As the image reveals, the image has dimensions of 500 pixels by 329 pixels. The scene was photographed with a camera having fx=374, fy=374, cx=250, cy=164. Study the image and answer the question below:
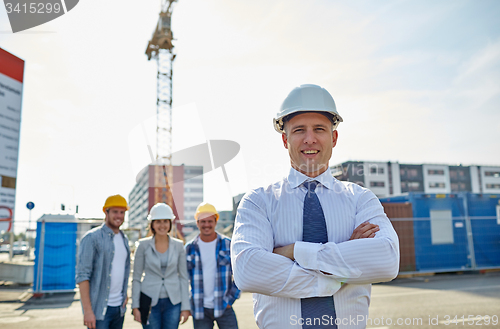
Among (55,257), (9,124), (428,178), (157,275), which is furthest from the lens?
(428,178)

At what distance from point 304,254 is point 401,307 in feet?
24.9

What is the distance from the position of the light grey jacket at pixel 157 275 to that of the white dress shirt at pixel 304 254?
2.87 metres

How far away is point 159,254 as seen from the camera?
461 centimetres

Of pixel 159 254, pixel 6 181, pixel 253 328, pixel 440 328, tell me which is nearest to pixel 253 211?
pixel 159 254

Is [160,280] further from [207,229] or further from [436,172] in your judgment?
[436,172]

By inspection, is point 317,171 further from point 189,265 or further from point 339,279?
point 189,265

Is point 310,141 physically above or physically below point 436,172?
below

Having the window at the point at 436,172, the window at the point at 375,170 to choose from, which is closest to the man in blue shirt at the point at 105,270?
the window at the point at 375,170

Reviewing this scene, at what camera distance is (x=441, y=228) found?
13.8 meters

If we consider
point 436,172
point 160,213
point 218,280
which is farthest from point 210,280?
point 436,172

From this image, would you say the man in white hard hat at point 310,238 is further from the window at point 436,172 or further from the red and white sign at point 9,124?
the window at point 436,172

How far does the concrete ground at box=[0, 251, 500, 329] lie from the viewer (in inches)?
272

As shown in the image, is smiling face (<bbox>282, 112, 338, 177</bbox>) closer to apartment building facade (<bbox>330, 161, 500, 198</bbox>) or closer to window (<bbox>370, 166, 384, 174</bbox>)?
window (<bbox>370, 166, 384, 174</bbox>)

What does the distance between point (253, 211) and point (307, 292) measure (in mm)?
458
